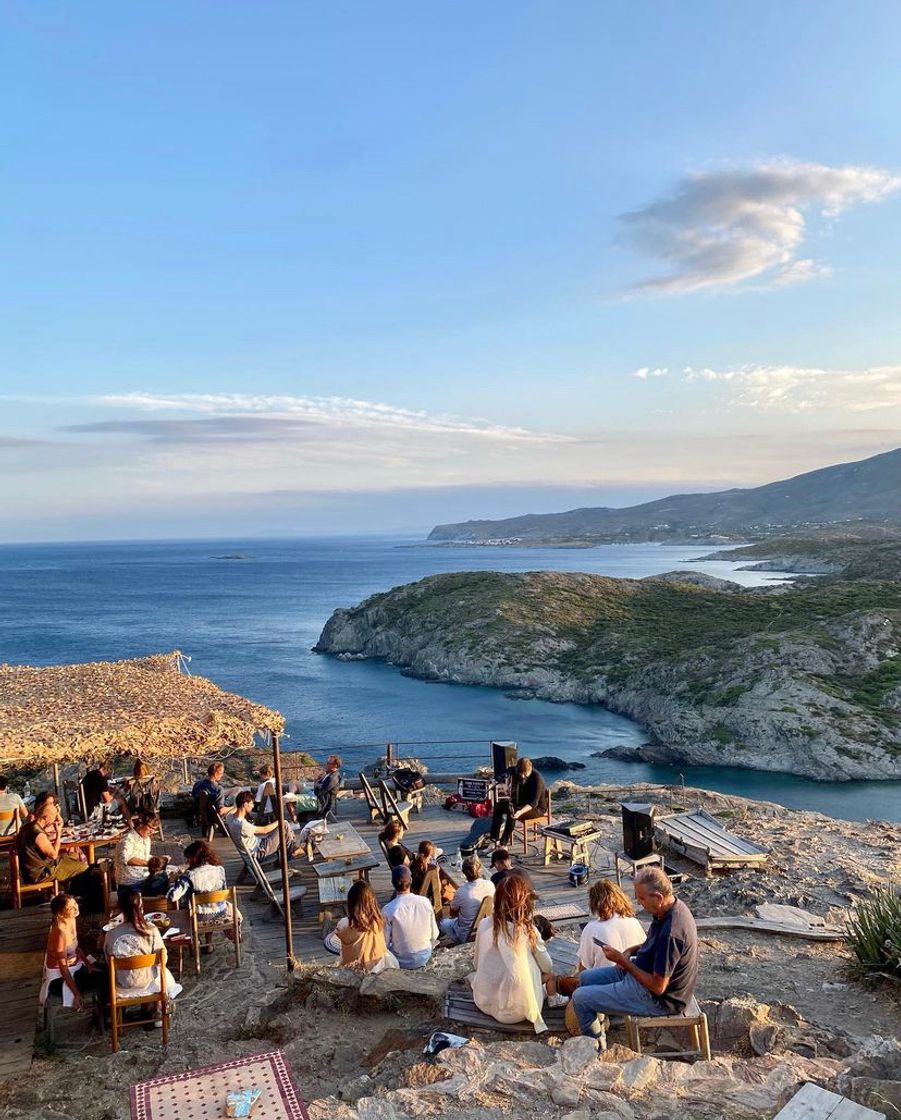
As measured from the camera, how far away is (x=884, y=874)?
13.5m

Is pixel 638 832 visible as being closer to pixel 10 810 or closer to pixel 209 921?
pixel 209 921

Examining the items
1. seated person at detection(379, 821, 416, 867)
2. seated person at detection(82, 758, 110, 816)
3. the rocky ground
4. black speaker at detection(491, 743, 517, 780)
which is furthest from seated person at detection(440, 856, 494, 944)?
seated person at detection(82, 758, 110, 816)

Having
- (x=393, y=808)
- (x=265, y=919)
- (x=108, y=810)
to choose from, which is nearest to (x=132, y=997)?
(x=265, y=919)

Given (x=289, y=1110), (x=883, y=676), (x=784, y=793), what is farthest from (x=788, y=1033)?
(x=883, y=676)

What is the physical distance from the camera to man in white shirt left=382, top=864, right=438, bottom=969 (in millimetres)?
8047

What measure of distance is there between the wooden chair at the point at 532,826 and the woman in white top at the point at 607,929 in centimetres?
632

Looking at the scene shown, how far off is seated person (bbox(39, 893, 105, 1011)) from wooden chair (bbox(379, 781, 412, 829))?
6.88 metres

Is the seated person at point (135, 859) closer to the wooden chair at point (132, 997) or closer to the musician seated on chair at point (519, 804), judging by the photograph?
the wooden chair at point (132, 997)

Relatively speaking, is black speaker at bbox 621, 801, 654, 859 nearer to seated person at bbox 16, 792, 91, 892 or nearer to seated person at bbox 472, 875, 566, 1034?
seated person at bbox 472, 875, 566, 1034

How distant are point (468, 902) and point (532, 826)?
5.40 meters

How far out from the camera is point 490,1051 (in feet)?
18.8

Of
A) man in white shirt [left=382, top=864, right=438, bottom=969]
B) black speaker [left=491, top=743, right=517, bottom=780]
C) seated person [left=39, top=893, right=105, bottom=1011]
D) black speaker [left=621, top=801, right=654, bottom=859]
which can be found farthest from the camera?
black speaker [left=491, top=743, right=517, bottom=780]

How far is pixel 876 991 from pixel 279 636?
95.1 meters

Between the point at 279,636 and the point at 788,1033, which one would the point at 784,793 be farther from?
the point at 279,636
